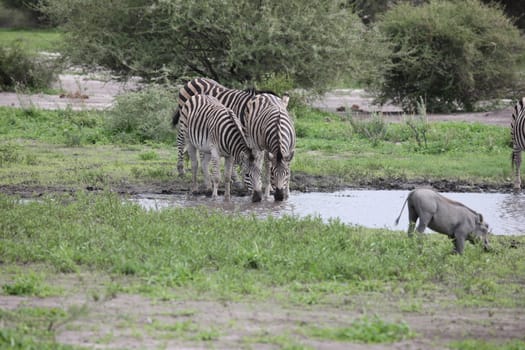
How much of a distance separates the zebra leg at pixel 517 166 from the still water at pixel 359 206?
0.52m

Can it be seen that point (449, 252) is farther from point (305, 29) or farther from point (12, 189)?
point (305, 29)

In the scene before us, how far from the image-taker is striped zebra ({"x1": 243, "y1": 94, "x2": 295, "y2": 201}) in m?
14.1

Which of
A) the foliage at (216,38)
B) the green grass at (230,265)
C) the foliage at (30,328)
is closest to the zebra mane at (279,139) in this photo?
the green grass at (230,265)

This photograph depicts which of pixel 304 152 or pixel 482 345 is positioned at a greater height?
pixel 482 345

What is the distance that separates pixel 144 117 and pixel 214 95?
12.6 feet

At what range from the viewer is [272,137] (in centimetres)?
1428

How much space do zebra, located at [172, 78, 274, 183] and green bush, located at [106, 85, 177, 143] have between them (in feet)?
9.47

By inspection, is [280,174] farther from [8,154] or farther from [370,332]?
[370,332]

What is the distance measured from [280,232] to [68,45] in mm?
16221

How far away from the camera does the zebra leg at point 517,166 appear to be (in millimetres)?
15670

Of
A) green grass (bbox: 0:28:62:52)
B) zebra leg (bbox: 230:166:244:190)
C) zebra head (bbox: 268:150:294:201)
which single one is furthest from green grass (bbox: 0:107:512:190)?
green grass (bbox: 0:28:62:52)

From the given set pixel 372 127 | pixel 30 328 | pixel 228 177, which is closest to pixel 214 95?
pixel 228 177

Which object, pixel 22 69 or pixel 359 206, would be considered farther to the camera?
pixel 22 69

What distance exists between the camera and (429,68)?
89.4 feet
